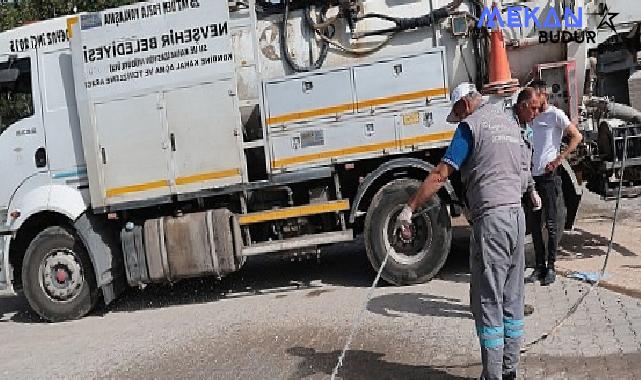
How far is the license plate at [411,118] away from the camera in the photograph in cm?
741

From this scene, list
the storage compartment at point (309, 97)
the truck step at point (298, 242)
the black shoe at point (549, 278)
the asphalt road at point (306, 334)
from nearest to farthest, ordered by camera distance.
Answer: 1. the asphalt road at point (306, 334)
2. the black shoe at point (549, 278)
3. the storage compartment at point (309, 97)
4. the truck step at point (298, 242)

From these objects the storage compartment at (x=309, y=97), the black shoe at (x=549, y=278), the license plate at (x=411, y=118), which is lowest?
the black shoe at (x=549, y=278)

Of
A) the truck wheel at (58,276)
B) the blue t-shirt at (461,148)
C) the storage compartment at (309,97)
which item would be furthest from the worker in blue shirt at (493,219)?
the truck wheel at (58,276)

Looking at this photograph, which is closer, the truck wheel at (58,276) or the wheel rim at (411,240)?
the wheel rim at (411,240)

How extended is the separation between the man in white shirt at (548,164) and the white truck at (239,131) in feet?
2.10

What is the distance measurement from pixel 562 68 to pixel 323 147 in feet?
8.48

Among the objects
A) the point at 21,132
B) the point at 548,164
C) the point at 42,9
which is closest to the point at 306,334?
the point at 548,164

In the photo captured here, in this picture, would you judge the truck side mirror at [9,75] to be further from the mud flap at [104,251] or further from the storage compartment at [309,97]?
the storage compartment at [309,97]

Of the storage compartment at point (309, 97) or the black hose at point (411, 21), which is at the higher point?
the black hose at point (411, 21)

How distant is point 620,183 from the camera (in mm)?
7152

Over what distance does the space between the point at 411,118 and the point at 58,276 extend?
171 inches

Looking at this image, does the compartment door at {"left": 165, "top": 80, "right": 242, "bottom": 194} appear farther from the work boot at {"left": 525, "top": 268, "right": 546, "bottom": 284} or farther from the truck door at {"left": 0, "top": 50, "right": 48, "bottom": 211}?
the work boot at {"left": 525, "top": 268, "right": 546, "bottom": 284}

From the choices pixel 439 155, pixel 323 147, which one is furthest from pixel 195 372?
pixel 439 155

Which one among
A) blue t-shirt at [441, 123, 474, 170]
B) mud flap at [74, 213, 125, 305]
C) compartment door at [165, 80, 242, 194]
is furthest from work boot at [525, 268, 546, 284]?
mud flap at [74, 213, 125, 305]
